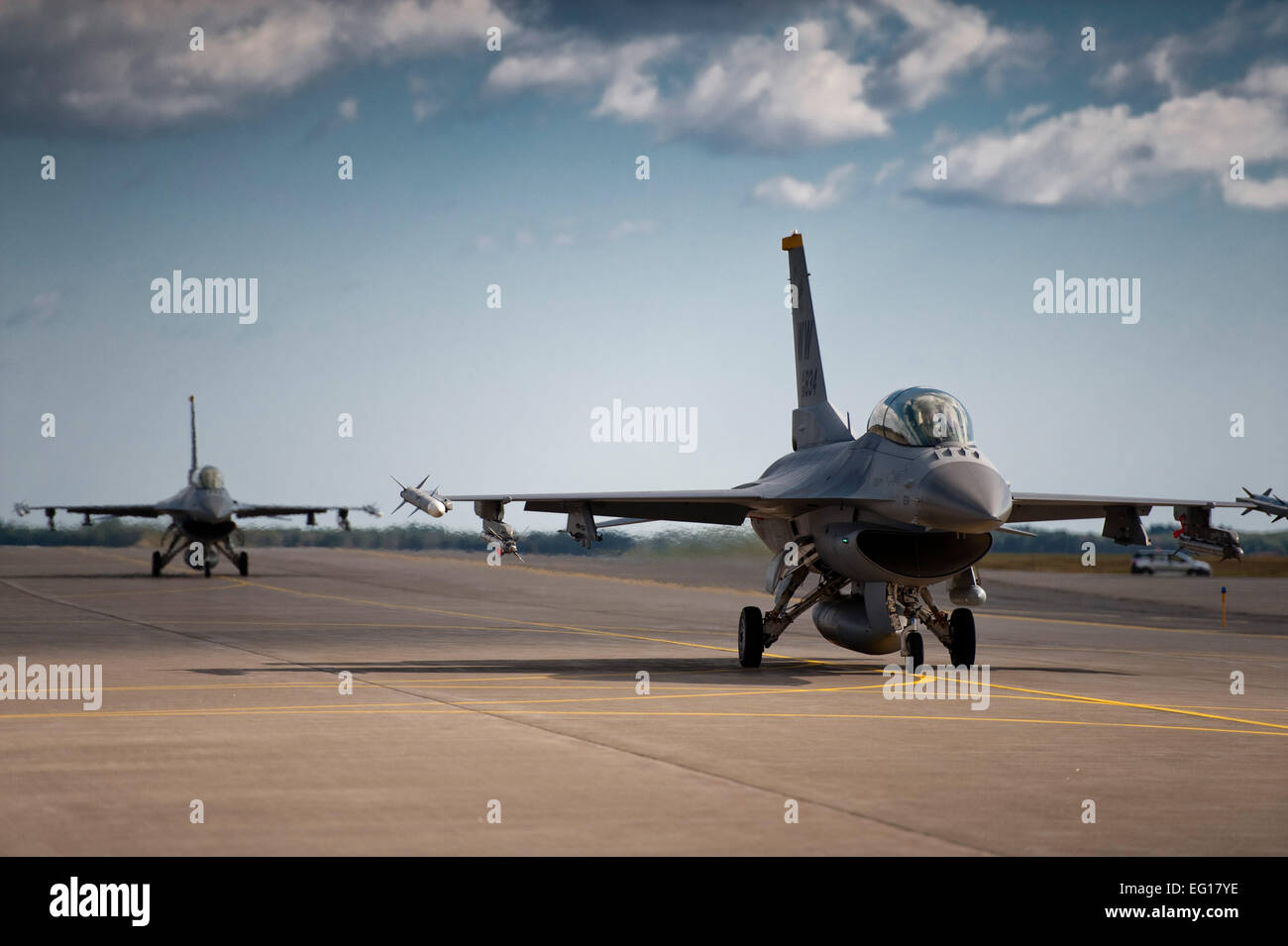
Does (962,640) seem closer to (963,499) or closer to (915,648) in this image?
(915,648)

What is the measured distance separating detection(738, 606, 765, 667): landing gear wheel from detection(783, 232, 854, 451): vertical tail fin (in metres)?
3.90

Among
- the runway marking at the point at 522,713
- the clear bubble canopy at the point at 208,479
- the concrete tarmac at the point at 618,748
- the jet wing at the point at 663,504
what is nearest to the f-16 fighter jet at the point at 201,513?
the clear bubble canopy at the point at 208,479

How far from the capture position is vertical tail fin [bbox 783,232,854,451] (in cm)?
2228

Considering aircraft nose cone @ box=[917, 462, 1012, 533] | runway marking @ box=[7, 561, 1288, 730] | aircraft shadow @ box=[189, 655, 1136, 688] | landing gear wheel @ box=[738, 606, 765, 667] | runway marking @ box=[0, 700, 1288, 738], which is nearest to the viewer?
runway marking @ box=[0, 700, 1288, 738]

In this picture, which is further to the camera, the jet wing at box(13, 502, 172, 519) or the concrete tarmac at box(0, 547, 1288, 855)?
the jet wing at box(13, 502, 172, 519)

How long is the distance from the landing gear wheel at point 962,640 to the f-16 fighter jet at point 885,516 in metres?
0.02

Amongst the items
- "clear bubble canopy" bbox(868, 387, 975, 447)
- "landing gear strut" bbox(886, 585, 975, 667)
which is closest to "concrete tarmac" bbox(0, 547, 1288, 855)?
"landing gear strut" bbox(886, 585, 975, 667)

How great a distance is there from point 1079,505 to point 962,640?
355cm

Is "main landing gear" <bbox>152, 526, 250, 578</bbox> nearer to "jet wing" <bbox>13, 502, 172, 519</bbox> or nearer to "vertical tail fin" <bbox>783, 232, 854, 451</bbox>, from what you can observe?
"jet wing" <bbox>13, 502, 172, 519</bbox>

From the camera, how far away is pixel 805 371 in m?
23.3

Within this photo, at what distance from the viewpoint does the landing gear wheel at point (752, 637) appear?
19.1 m

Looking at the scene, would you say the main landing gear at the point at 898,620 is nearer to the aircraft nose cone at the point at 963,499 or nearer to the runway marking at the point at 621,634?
the runway marking at the point at 621,634
